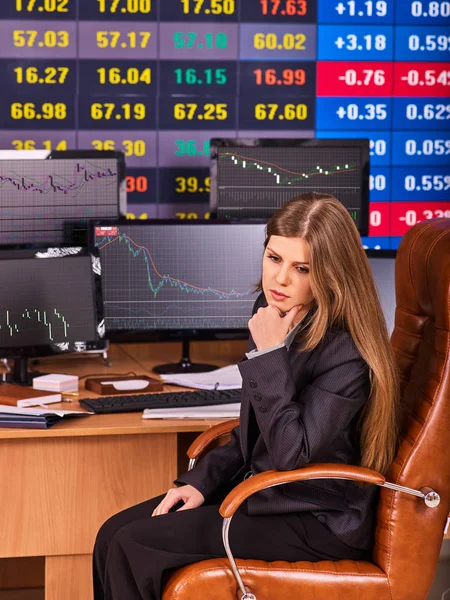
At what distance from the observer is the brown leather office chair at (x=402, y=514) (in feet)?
5.74

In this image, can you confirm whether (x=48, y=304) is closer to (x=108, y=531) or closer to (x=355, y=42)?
(x=108, y=531)

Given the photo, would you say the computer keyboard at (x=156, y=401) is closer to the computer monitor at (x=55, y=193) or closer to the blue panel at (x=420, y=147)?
the computer monitor at (x=55, y=193)

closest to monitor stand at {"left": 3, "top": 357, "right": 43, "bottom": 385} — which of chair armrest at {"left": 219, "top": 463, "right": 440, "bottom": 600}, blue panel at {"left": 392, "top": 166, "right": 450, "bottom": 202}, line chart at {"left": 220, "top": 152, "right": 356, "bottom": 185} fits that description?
line chart at {"left": 220, "top": 152, "right": 356, "bottom": 185}

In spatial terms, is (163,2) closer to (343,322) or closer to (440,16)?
(440,16)

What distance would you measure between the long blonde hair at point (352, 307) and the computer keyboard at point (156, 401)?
1.93 feet

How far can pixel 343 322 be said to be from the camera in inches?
73.7

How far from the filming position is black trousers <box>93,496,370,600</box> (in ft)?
5.85

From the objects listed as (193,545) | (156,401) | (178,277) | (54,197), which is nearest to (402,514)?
(193,545)

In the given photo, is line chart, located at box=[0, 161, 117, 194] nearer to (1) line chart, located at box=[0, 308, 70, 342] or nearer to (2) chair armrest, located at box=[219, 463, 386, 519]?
(1) line chart, located at box=[0, 308, 70, 342]

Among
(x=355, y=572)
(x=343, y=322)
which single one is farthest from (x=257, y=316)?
(x=355, y=572)

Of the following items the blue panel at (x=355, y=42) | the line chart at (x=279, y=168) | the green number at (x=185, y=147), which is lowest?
the line chart at (x=279, y=168)

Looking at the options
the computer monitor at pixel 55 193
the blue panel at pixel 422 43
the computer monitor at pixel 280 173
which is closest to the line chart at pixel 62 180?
the computer monitor at pixel 55 193

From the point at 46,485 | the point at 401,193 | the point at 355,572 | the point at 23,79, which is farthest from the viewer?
the point at 401,193

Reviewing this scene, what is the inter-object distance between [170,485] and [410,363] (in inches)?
28.2
